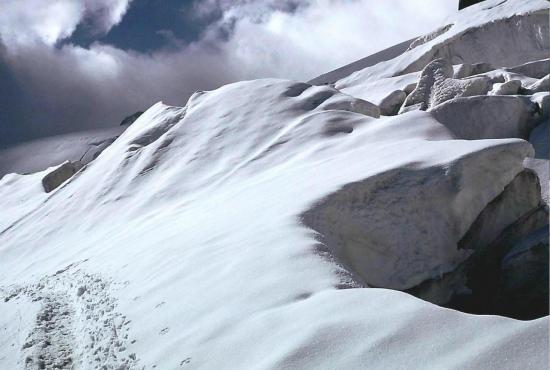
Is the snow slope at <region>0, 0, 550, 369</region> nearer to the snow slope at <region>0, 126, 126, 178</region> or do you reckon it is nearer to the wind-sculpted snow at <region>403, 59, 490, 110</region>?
the wind-sculpted snow at <region>403, 59, 490, 110</region>

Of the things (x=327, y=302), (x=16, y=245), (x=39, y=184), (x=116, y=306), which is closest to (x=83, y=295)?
(x=116, y=306)

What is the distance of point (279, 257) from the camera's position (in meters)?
3.28

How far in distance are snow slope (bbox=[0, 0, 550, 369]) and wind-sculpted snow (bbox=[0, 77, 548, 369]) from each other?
11 millimetres

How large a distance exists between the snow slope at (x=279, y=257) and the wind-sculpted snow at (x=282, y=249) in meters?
0.01

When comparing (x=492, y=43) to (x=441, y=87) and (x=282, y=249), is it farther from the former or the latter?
(x=282, y=249)

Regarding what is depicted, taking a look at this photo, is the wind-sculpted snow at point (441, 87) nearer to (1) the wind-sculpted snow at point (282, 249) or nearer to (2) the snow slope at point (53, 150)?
(1) the wind-sculpted snow at point (282, 249)

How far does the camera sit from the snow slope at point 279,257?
2.21 m

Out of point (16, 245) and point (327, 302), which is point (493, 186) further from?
point (16, 245)

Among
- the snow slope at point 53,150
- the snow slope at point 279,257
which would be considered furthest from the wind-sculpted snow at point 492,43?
the snow slope at point 53,150

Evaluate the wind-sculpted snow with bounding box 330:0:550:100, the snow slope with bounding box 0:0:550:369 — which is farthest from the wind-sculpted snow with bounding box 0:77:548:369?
the wind-sculpted snow with bounding box 330:0:550:100

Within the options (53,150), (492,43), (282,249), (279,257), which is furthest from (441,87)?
(53,150)

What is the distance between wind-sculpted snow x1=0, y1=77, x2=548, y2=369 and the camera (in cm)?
221

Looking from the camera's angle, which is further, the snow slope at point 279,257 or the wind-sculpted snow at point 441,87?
the wind-sculpted snow at point 441,87

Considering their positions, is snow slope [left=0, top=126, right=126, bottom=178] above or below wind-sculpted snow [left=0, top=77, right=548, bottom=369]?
above
